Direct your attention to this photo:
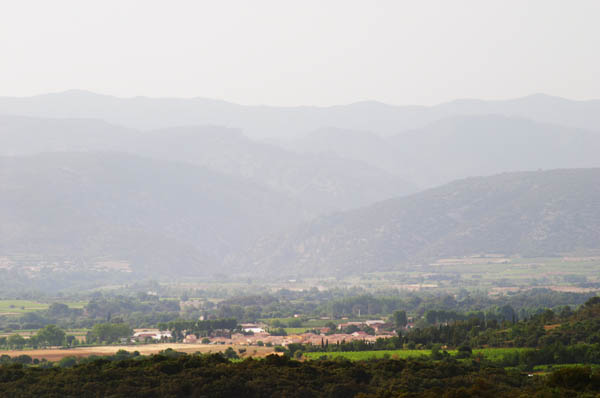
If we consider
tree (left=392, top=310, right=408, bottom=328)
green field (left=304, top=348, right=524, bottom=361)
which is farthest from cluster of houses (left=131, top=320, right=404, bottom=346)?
green field (left=304, top=348, right=524, bottom=361)

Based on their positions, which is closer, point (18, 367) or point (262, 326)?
point (18, 367)

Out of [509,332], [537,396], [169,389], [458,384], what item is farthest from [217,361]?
[509,332]

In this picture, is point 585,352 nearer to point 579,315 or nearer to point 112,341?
point 579,315

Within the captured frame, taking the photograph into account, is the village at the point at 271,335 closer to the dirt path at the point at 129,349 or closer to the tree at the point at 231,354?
the dirt path at the point at 129,349

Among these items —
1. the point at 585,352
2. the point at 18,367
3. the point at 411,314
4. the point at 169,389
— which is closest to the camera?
the point at 169,389

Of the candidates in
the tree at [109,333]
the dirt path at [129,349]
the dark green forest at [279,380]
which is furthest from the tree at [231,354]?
the tree at [109,333]

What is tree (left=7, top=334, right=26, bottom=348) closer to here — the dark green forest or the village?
the village

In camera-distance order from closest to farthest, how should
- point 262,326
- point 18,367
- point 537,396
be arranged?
point 537,396
point 18,367
point 262,326

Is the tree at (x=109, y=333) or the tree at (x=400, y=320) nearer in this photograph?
the tree at (x=109, y=333)

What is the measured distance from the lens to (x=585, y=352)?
318 feet

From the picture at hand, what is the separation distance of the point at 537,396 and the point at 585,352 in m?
34.2

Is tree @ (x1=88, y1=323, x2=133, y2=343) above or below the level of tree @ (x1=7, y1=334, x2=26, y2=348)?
above

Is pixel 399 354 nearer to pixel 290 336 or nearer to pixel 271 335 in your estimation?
pixel 290 336

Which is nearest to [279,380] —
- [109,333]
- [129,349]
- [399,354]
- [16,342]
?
[399,354]
